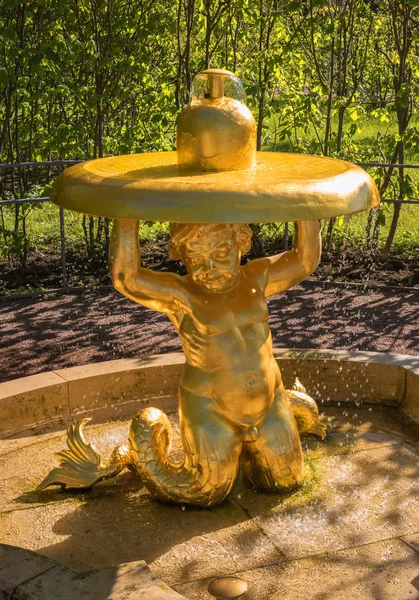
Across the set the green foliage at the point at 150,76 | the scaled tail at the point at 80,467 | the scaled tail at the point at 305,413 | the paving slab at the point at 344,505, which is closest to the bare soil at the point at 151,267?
the green foliage at the point at 150,76

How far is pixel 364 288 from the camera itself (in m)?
7.90

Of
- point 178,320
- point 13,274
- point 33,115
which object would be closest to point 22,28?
point 33,115

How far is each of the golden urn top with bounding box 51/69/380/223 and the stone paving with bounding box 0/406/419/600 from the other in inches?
54.1

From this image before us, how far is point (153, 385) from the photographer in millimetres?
5133

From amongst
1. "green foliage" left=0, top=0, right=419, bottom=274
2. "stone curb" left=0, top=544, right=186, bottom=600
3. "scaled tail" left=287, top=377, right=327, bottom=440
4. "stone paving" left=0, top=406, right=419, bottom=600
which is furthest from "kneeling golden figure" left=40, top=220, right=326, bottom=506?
"green foliage" left=0, top=0, right=419, bottom=274

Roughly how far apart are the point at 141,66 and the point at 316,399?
4527mm

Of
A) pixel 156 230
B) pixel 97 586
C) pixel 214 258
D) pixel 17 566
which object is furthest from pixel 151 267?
pixel 97 586

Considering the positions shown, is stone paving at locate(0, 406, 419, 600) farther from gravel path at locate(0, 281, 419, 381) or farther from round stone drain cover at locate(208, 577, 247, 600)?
gravel path at locate(0, 281, 419, 381)

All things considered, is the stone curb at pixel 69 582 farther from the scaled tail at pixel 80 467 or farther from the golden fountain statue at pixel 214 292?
the scaled tail at pixel 80 467

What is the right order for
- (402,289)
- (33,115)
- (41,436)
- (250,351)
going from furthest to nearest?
(33,115), (402,289), (41,436), (250,351)

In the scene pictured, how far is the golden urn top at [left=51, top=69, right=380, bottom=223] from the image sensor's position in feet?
10.2

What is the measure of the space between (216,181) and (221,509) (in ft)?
5.01

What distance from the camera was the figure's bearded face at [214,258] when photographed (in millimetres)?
3654

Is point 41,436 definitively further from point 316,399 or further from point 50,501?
point 316,399
